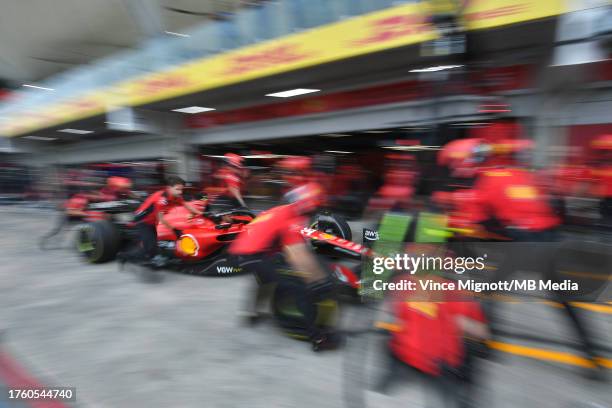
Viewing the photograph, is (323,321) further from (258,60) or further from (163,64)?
(163,64)

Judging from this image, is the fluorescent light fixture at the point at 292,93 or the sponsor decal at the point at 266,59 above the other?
the sponsor decal at the point at 266,59

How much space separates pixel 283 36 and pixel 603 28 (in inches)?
209

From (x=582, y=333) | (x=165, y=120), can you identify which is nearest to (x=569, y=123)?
(x=582, y=333)

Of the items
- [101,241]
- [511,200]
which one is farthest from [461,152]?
[101,241]

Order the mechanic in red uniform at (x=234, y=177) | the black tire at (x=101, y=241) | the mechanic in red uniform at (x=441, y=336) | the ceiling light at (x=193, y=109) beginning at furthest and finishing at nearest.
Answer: the ceiling light at (x=193, y=109), the mechanic in red uniform at (x=234, y=177), the black tire at (x=101, y=241), the mechanic in red uniform at (x=441, y=336)

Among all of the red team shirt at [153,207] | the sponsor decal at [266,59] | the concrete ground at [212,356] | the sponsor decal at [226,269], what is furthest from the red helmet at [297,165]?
the sponsor decal at [266,59]

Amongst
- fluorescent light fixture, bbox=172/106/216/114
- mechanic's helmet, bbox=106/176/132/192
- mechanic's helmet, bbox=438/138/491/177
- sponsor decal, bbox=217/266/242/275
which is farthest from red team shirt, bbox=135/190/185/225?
fluorescent light fixture, bbox=172/106/216/114

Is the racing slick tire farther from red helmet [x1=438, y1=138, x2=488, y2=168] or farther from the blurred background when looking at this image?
red helmet [x1=438, y1=138, x2=488, y2=168]

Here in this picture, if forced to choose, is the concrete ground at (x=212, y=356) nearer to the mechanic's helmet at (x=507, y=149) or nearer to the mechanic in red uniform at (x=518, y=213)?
the mechanic in red uniform at (x=518, y=213)

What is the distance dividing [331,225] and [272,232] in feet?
8.55

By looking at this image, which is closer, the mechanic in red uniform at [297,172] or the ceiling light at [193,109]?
the mechanic in red uniform at [297,172]

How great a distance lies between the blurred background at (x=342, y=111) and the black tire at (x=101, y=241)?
62cm

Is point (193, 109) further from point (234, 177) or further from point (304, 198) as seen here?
point (304, 198)

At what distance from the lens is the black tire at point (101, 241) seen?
18.5 ft
